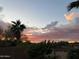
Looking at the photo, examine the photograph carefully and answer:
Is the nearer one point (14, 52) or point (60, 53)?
point (60, 53)

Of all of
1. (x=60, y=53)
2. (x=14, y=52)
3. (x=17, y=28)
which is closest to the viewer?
(x=60, y=53)

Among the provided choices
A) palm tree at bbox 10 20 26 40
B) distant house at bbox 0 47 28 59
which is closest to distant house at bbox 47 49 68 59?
distant house at bbox 0 47 28 59

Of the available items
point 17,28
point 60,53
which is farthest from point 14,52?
point 17,28

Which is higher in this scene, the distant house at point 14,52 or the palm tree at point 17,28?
the palm tree at point 17,28

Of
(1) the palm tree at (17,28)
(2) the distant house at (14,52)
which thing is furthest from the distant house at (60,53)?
(1) the palm tree at (17,28)

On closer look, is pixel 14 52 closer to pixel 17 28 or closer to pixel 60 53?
pixel 60 53

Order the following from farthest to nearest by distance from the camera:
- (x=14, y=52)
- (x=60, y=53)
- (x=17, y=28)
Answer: (x=17, y=28) < (x=14, y=52) < (x=60, y=53)

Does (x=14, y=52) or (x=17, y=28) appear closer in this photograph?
(x=14, y=52)

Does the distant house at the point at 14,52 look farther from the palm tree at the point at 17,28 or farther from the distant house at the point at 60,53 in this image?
the palm tree at the point at 17,28

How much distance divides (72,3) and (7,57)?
15.9 meters

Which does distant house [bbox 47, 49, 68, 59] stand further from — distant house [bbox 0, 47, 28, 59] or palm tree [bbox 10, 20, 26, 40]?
palm tree [bbox 10, 20, 26, 40]

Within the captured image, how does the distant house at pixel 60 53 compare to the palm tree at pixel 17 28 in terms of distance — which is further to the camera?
the palm tree at pixel 17 28

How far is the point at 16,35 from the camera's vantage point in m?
72.1

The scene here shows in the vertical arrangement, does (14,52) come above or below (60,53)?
above
